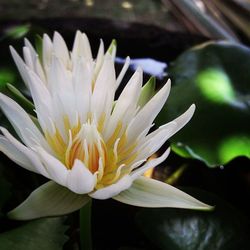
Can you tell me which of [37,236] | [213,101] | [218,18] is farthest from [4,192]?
[218,18]

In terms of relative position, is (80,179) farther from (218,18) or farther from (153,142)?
(218,18)

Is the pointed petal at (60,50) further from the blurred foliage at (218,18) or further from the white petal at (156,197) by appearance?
the blurred foliage at (218,18)

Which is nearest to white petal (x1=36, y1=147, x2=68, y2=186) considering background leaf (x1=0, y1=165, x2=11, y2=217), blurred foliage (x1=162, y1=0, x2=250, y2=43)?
background leaf (x1=0, y1=165, x2=11, y2=217)

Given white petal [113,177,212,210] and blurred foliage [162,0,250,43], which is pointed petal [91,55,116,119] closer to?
white petal [113,177,212,210]

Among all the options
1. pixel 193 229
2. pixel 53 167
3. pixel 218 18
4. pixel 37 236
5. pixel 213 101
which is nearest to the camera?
pixel 53 167

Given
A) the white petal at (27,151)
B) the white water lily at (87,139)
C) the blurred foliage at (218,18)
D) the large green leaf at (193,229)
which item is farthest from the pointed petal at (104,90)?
the blurred foliage at (218,18)

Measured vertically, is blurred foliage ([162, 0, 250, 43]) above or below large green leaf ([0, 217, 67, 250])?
above
